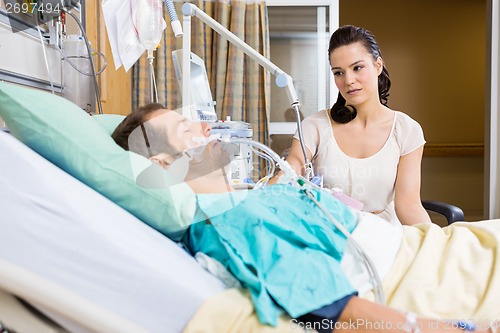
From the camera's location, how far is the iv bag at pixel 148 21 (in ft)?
6.23

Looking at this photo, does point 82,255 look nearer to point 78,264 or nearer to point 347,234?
point 78,264

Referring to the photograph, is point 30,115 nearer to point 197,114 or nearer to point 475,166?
point 197,114

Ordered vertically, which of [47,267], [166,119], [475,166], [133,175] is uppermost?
[166,119]

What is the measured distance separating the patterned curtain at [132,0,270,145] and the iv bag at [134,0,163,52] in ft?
5.00

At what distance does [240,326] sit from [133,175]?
1.11ft

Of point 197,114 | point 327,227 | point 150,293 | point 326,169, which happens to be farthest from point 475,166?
point 150,293

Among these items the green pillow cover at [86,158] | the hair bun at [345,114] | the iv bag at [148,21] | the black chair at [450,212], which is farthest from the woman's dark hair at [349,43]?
the green pillow cover at [86,158]

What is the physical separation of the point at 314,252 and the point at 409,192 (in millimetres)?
1003

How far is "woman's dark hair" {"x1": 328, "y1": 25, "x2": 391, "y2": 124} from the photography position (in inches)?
71.1

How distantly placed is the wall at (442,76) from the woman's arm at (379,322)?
4.37 metres

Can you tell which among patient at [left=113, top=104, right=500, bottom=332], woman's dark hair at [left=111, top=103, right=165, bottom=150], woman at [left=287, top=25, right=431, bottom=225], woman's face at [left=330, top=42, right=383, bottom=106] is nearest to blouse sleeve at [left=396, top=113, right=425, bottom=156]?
woman at [left=287, top=25, right=431, bottom=225]

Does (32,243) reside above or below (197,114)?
below

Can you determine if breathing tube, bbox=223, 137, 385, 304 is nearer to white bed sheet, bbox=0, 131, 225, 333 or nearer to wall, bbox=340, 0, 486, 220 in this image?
white bed sheet, bbox=0, 131, 225, 333

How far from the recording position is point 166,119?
3.84 ft
